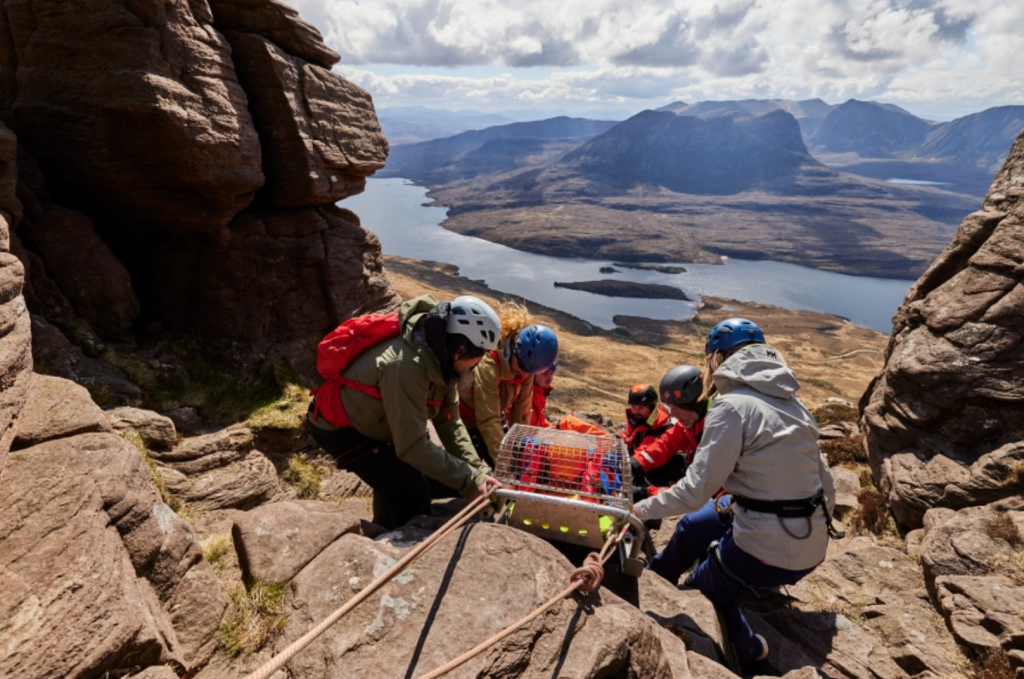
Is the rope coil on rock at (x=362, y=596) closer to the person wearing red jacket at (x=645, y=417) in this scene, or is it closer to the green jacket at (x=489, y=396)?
the green jacket at (x=489, y=396)

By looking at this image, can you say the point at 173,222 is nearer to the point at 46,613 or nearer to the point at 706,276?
the point at 46,613

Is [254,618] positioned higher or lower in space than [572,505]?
lower

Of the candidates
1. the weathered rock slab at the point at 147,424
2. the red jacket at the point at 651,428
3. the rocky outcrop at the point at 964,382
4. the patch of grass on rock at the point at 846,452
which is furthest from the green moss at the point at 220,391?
the patch of grass on rock at the point at 846,452

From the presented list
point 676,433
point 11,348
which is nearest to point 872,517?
point 676,433

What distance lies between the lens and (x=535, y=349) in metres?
7.72

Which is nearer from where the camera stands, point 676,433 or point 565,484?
point 565,484

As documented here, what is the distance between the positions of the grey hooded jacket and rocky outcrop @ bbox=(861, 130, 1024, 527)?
6.96m

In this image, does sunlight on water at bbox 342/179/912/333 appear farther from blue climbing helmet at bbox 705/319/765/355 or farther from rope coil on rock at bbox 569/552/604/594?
rope coil on rock at bbox 569/552/604/594

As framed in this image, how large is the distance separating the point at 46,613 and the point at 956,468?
13.6 meters

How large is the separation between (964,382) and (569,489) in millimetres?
10088

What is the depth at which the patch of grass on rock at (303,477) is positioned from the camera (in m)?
10.7

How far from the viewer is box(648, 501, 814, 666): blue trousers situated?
566 cm

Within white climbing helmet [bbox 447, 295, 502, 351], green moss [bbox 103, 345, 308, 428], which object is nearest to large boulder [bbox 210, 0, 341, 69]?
green moss [bbox 103, 345, 308, 428]

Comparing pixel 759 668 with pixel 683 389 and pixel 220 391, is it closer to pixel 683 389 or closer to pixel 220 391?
pixel 683 389
